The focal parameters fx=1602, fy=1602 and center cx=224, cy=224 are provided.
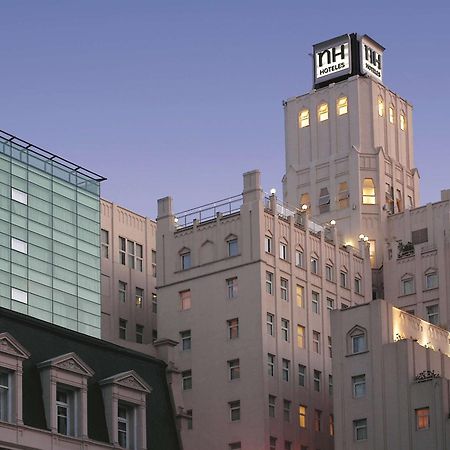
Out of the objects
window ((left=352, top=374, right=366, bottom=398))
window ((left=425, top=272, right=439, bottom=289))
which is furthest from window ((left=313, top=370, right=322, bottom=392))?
window ((left=425, top=272, right=439, bottom=289))

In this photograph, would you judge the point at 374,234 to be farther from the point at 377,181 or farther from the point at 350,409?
the point at 350,409

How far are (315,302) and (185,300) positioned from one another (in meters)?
11.7

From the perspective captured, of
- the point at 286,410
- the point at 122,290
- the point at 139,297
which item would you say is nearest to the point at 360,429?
the point at 286,410

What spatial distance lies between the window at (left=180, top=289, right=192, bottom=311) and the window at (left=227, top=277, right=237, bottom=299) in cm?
401

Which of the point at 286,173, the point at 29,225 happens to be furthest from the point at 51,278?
the point at 286,173

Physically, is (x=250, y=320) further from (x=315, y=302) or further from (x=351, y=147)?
(x=351, y=147)

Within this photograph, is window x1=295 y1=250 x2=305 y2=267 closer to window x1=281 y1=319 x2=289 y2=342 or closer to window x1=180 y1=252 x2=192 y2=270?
window x1=281 y1=319 x2=289 y2=342

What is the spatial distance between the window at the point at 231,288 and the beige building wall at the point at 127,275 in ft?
67.9

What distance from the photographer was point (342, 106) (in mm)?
164500

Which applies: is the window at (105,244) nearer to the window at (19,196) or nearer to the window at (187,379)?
the window at (19,196)

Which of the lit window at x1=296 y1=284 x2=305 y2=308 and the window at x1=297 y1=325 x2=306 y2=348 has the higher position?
the lit window at x1=296 y1=284 x2=305 y2=308

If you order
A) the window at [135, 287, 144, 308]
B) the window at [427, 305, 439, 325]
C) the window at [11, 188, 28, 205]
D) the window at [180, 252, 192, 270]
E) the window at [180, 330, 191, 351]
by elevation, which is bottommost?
the window at [180, 330, 191, 351]

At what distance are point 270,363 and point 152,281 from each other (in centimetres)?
3262

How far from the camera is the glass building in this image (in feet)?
519
